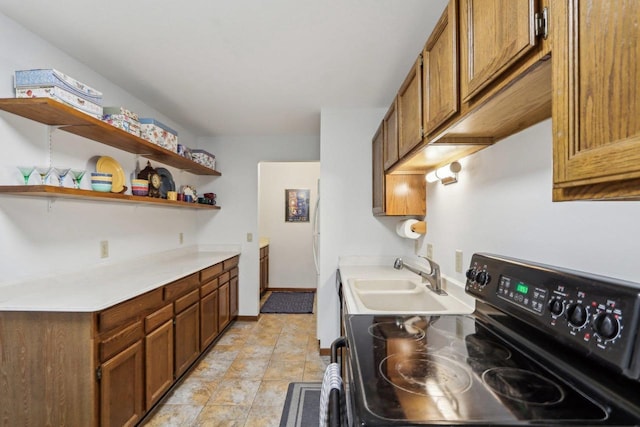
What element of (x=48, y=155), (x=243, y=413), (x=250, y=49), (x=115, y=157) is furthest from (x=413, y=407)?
(x=115, y=157)

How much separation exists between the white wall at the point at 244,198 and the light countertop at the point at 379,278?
1.48 metres

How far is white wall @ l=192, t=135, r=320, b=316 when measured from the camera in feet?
12.8

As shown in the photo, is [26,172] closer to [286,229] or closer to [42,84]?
[42,84]

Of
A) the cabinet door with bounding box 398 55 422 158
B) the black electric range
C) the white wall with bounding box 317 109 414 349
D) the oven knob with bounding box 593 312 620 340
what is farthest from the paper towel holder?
the oven knob with bounding box 593 312 620 340

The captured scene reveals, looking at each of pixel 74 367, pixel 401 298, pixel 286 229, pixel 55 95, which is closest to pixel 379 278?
pixel 401 298

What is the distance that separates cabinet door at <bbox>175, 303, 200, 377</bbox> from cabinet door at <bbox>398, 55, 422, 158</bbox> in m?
2.03

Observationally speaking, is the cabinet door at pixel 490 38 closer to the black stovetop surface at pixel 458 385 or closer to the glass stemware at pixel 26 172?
the black stovetop surface at pixel 458 385

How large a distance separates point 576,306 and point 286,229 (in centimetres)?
496

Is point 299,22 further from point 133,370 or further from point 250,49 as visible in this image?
point 133,370

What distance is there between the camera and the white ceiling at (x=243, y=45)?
5.19ft

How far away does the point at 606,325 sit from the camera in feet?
2.24

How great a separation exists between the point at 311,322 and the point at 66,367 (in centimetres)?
267

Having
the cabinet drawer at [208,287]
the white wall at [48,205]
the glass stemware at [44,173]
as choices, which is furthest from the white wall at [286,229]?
the glass stemware at [44,173]

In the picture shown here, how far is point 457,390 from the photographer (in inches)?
29.2
